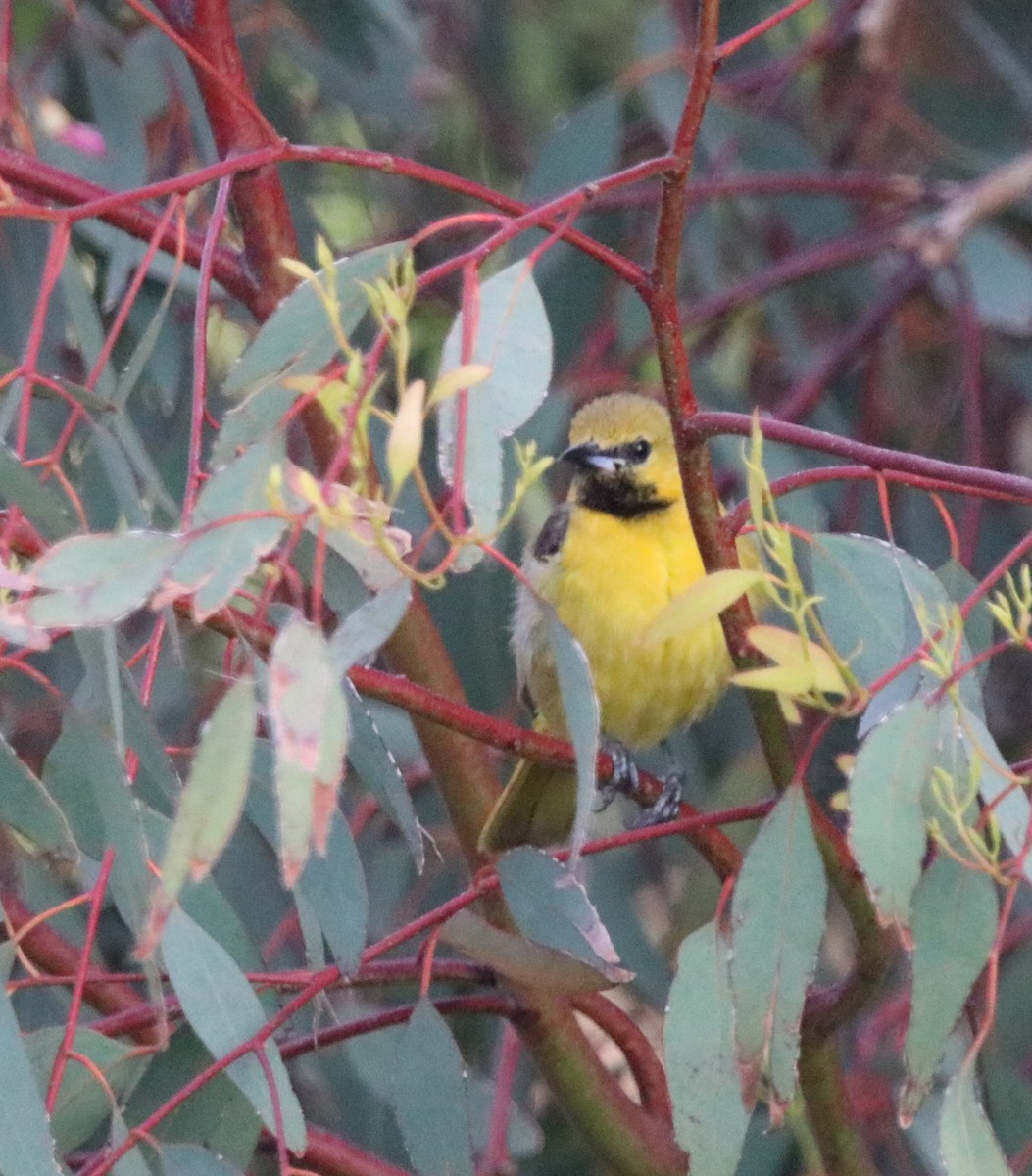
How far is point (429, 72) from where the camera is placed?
3.85 metres

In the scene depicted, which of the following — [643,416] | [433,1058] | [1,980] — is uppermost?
[643,416]

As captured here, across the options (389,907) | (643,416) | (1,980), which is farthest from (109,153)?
(1,980)

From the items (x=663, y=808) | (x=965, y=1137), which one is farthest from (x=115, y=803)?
(x=663, y=808)

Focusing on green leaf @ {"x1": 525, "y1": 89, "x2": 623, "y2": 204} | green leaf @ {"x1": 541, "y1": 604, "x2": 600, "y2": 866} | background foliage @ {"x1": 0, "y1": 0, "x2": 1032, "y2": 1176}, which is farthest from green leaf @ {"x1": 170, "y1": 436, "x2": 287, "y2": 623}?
green leaf @ {"x1": 525, "y1": 89, "x2": 623, "y2": 204}

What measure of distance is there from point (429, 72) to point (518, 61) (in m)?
0.71

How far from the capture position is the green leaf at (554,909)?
1.63 m

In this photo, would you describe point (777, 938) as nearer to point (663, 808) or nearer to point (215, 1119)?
point (215, 1119)

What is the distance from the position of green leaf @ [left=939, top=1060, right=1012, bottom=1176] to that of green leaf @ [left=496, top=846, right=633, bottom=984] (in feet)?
1.06

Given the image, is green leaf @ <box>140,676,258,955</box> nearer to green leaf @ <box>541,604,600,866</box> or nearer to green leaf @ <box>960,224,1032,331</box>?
green leaf @ <box>541,604,600,866</box>

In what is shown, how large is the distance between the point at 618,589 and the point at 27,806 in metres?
1.34

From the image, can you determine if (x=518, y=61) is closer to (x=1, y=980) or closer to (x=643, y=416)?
(x=643, y=416)

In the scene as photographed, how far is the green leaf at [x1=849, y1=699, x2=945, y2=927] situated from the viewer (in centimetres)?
128

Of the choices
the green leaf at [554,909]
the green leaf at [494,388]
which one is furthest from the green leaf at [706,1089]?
the green leaf at [494,388]

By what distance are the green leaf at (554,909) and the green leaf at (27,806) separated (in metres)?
0.39
